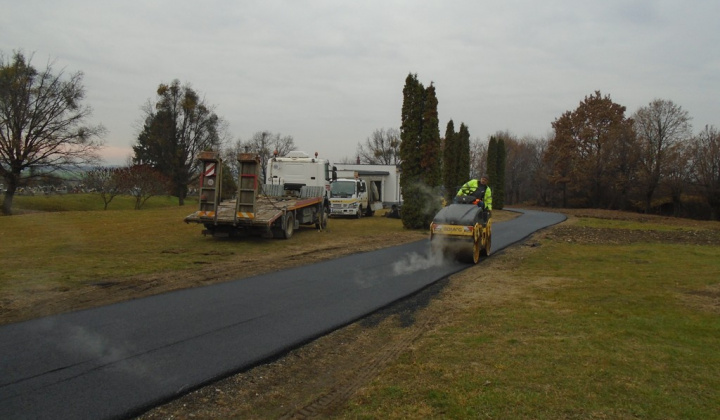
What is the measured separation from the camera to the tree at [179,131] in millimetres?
47344

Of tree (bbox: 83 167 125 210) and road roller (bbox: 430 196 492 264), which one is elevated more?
tree (bbox: 83 167 125 210)

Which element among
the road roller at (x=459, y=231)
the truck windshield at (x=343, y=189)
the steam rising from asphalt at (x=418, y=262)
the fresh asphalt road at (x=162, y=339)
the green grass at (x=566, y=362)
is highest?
the truck windshield at (x=343, y=189)

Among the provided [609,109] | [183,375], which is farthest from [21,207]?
[609,109]

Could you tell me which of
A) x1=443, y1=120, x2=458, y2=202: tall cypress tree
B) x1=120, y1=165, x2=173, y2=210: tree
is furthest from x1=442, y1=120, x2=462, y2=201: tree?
x1=120, y1=165, x2=173, y2=210: tree

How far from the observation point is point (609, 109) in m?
52.2

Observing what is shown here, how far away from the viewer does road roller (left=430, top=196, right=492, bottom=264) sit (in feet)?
34.9

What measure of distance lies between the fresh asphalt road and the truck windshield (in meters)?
16.9

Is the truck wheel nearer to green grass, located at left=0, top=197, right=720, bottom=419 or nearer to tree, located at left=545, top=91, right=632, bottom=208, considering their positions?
green grass, located at left=0, top=197, right=720, bottom=419

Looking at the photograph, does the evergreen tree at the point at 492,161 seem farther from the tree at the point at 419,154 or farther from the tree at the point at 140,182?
the tree at the point at 140,182

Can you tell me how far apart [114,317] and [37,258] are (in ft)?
19.5

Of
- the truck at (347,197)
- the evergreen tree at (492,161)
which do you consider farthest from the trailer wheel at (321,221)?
the evergreen tree at (492,161)

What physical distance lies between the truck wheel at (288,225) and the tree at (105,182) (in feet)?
84.1

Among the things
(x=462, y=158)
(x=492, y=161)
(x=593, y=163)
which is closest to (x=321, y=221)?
(x=462, y=158)

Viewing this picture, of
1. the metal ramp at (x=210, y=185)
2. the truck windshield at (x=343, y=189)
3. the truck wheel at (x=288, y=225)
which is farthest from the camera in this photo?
the truck windshield at (x=343, y=189)
